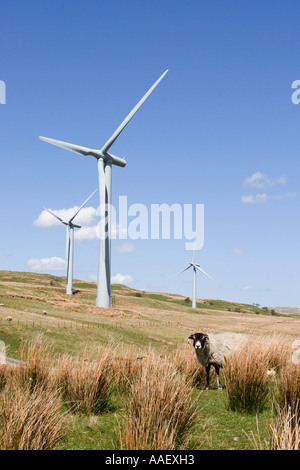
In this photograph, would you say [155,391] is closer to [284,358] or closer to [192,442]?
[192,442]

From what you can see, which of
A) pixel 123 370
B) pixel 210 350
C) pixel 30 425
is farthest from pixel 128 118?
pixel 30 425

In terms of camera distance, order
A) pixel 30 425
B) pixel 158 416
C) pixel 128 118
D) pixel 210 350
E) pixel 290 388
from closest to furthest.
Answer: pixel 30 425
pixel 158 416
pixel 290 388
pixel 210 350
pixel 128 118

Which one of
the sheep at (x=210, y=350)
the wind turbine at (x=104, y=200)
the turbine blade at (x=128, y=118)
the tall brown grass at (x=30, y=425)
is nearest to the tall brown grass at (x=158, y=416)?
the tall brown grass at (x=30, y=425)

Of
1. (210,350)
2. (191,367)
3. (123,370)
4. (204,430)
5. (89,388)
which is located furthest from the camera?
(191,367)

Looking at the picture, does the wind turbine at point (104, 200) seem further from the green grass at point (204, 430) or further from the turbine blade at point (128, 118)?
the green grass at point (204, 430)

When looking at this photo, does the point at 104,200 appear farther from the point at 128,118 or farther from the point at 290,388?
the point at 290,388

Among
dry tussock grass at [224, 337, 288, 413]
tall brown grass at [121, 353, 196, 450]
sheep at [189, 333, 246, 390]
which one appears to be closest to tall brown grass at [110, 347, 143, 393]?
sheep at [189, 333, 246, 390]

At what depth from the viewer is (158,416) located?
327 inches

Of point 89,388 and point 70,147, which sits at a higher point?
point 70,147

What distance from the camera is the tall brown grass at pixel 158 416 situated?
7.70 metres

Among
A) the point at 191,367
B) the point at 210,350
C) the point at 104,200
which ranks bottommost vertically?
the point at 191,367

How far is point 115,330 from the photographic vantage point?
120ft
